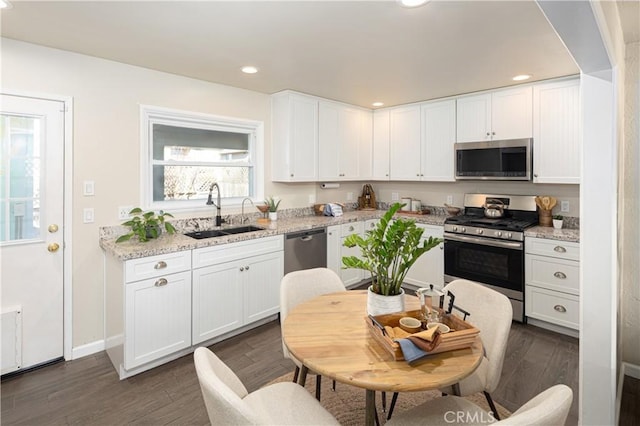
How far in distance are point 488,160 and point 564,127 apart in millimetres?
719

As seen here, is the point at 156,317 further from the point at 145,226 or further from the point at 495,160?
the point at 495,160

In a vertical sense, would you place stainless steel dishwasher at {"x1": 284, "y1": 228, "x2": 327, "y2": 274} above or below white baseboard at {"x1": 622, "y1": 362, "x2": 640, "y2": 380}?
above

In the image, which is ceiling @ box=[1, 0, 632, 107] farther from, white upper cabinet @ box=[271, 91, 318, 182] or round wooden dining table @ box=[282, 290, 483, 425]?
round wooden dining table @ box=[282, 290, 483, 425]

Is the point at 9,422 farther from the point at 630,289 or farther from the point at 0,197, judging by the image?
the point at 630,289

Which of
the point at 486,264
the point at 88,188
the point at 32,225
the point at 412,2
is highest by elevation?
the point at 412,2

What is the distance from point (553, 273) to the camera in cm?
312

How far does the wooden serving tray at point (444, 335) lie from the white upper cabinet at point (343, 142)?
2890 mm

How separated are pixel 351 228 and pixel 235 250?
163cm

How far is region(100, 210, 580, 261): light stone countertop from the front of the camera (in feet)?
8.20

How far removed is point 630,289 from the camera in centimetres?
254

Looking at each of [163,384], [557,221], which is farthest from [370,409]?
[557,221]

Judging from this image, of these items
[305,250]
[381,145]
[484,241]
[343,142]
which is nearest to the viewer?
[484,241]

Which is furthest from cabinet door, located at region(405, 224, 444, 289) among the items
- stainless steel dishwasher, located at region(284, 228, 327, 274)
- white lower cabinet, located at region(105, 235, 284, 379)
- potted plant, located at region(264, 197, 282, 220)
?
white lower cabinet, located at region(105, 235, 284, 379)

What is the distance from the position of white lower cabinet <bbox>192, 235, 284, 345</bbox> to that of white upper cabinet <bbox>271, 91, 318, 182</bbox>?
3.16 feet
